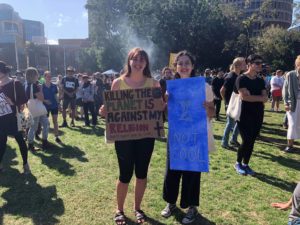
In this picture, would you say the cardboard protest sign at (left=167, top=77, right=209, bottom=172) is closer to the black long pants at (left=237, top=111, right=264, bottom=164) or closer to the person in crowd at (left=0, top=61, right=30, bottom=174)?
the black long pants at (left=237, top=111, right=264, bottom=164)

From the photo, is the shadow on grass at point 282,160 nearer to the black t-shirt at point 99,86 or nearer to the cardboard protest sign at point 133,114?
the cardboard protest sign at point 133,114

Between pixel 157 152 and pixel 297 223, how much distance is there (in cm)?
432

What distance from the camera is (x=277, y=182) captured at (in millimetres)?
5543

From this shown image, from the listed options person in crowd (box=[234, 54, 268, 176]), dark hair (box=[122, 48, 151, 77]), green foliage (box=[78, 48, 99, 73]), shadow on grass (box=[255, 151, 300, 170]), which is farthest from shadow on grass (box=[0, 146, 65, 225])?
green foliage (box=[78, 48, 99, 73])

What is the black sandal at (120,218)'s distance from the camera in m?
3.97

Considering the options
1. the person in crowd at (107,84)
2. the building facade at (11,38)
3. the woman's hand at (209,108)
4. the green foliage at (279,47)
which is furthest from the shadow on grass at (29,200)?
the building facade at (11,38)

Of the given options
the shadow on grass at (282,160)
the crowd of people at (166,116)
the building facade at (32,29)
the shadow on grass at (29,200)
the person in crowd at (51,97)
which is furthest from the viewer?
the building facade at (32,29)

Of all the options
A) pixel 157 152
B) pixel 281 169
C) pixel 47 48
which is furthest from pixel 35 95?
pixel 47 48

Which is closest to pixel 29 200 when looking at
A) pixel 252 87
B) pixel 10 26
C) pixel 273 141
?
pixel 252 87

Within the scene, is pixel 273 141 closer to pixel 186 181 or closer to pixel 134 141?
pixel 186 181

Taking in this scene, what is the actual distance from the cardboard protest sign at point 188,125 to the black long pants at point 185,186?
0.52ft

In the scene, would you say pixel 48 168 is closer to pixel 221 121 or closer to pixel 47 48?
pixel 221 121

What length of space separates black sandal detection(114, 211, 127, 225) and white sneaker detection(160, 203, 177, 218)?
1.75 feet

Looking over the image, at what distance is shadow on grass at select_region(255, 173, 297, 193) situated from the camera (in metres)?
5.32
